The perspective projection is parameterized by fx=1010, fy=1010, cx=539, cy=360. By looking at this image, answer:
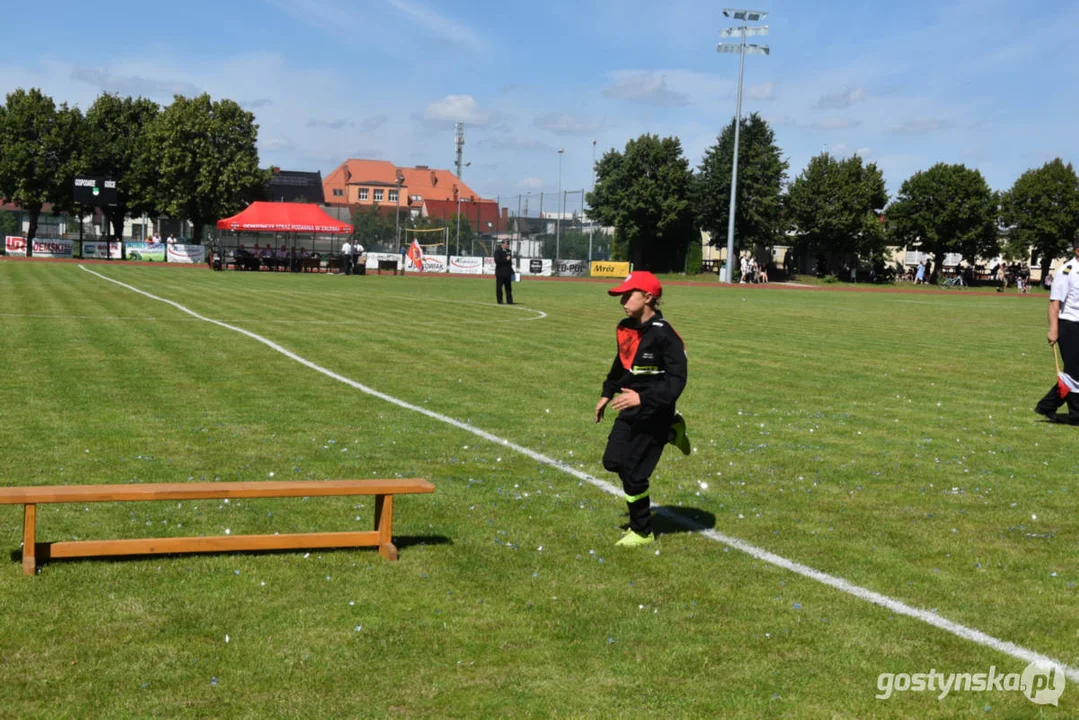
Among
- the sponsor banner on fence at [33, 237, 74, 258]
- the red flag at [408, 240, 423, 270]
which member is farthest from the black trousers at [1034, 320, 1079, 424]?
the sponsor banner on fence at [33, 237, 74, 258]

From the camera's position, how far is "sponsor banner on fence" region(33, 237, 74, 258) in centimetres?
6506

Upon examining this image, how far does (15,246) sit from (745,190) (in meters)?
52.5

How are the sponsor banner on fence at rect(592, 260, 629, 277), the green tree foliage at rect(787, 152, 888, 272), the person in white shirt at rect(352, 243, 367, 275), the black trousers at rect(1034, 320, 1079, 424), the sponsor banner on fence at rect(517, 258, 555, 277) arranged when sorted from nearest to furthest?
the black trousers at rect(1034, 320, 1079, 424) < the person in white shirt at rect(352, 243, 367, 275) < the sponsor banner on fence at rect(517, 258, 555, 277) < the sponsor banner on fence at rect(592, 260, 629, 277) < the green tree foliage at rect(787, 152, 888, 272)

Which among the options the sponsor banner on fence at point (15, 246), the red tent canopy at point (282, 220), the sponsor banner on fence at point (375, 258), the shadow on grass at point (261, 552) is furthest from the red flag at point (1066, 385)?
the sponsor banner on fence at point (15, 246)

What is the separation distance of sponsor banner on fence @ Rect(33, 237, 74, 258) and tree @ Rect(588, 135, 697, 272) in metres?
38.4

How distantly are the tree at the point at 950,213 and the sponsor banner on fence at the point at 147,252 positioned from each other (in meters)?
60.4

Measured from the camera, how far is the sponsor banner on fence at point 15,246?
6581 centimetres

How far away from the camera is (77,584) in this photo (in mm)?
5234

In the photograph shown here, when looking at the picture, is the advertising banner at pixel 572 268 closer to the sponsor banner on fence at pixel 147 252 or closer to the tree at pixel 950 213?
the sponsor banner on fence at pixel 147 252

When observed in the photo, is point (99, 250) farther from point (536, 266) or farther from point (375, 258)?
point (536, 266)

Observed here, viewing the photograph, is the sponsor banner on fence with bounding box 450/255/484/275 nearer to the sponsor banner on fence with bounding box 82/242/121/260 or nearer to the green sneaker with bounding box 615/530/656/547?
the sponsor banner on fence with bounding box 82/242/121/260

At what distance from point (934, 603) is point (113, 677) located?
400cm

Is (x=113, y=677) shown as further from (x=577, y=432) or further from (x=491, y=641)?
(x=577, y=432)

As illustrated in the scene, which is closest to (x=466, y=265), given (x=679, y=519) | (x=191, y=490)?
(x=679, y=519)
